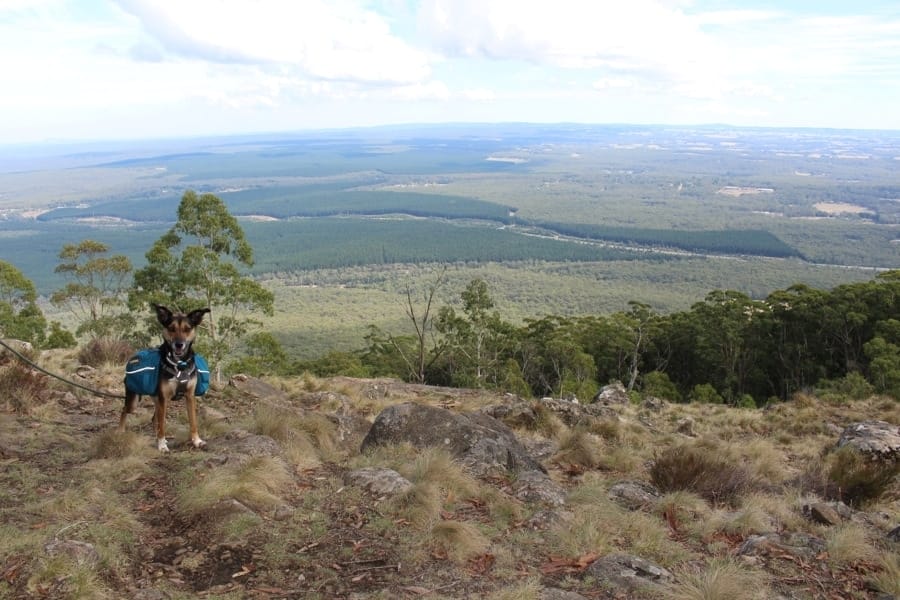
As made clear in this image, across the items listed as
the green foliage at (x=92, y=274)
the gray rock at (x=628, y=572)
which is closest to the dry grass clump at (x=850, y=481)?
the gray rock at (x=628, y=572)

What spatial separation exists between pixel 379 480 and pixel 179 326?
90.7 inches

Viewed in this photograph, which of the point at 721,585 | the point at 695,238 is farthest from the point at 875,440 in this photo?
the point at 695,238

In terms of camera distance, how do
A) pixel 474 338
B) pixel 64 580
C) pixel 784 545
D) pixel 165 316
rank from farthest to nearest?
pixel 474 338 → pixel 165 316 → pixel 784 545 → pixel 64 580

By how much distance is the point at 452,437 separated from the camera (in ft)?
23.5

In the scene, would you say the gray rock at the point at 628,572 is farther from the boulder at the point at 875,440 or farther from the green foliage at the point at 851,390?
the green foliage at the point at 851,390

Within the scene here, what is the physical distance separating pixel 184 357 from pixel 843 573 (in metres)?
5.84

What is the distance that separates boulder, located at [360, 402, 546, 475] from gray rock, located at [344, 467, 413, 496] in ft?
3.46

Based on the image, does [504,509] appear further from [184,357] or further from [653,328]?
[653,328]

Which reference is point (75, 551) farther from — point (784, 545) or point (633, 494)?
point (784, 545)

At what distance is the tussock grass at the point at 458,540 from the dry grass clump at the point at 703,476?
10.5 ft

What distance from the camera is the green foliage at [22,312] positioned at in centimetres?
2443

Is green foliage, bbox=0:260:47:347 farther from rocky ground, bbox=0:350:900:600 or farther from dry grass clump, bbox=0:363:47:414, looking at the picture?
rocky ground, bbox=0:350:900:600

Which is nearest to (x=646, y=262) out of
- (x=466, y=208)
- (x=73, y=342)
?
(x=466, y=208)

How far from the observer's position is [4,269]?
25828 mm
